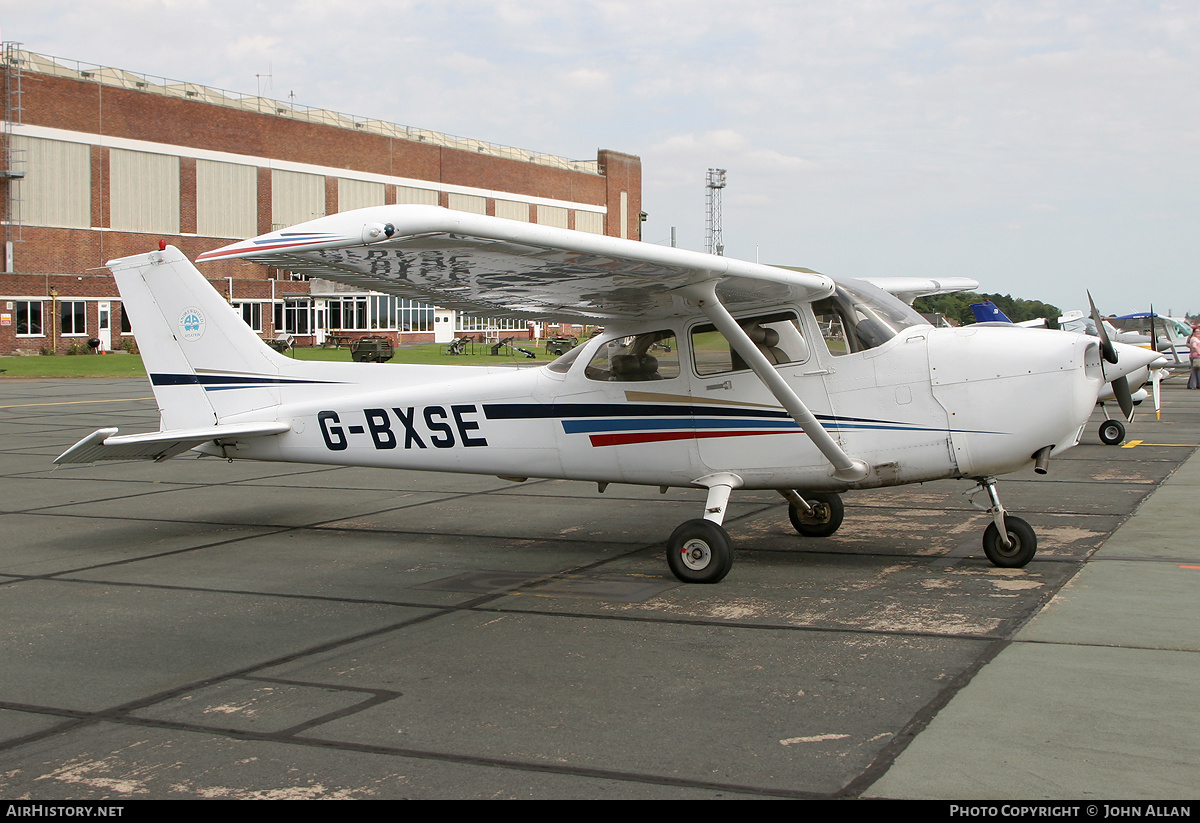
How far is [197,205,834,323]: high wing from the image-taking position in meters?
5.45

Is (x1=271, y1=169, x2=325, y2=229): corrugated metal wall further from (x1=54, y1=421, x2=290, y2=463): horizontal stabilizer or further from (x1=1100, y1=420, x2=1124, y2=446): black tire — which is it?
(x1=54, y1=421, x2=290, y2=463): horizontal stabilizer

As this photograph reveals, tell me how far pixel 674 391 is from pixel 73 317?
2146 inches

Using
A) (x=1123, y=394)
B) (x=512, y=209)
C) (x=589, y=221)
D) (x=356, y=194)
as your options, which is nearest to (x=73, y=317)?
(x=356, y=194)

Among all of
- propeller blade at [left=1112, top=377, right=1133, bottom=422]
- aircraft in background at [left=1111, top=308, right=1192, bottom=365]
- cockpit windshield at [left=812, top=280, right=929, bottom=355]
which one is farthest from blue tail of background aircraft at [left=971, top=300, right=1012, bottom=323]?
aircraft in background at [left=1111, top=308, right=1192, bottom=365]

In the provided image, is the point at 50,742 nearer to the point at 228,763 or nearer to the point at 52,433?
the point at 228,763

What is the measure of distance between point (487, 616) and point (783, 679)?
2193 mm

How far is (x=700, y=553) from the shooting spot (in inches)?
296

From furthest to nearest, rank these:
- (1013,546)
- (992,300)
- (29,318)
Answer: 1. (29,318)
2. (992,300)
3. (1013,546)

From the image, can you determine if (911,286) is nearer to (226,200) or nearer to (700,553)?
(700,553)

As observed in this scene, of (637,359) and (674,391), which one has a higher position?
(637,359)

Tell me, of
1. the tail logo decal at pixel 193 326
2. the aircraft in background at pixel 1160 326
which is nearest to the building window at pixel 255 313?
the aircraft in background at pixel 1160 326

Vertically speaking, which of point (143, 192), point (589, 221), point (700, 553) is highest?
point (589, 221)

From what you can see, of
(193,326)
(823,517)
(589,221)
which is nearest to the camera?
(823,517)

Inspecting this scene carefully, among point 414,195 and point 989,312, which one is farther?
point 414,195
